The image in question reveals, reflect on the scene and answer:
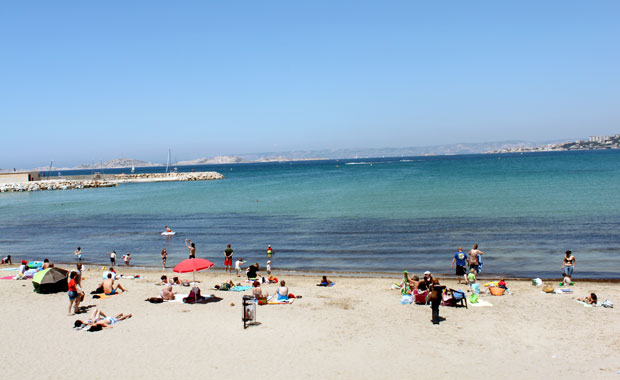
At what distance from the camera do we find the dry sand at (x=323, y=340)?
1039 centimetres

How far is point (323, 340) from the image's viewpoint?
39.9ft

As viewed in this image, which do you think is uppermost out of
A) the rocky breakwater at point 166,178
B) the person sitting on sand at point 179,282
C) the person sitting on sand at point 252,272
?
the rocky breakwater at point 166,178

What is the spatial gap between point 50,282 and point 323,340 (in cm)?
1100

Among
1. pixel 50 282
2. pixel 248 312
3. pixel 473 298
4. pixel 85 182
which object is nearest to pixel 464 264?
pixel 473 298

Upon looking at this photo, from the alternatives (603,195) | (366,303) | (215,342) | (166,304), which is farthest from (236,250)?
(603,195)

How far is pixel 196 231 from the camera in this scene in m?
33.0

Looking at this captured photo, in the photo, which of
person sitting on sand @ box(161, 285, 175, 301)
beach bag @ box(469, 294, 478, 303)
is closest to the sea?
beach bag @ box(469, 294, 478, 303)

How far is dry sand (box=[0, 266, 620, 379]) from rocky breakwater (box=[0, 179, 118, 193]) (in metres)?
78.8

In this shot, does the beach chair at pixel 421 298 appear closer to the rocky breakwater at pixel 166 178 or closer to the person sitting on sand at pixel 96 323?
the person sitting on sand at pixel 96 323

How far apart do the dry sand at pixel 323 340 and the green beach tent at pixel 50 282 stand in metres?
0.46

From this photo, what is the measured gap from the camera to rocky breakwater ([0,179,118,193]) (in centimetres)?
8352

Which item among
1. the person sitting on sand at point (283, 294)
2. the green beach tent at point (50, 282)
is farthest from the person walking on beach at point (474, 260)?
the green beach tent at point (50, 282)

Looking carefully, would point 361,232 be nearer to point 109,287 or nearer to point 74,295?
point 109,287

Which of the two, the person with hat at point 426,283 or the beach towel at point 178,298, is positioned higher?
the person with hat at point 426,283
